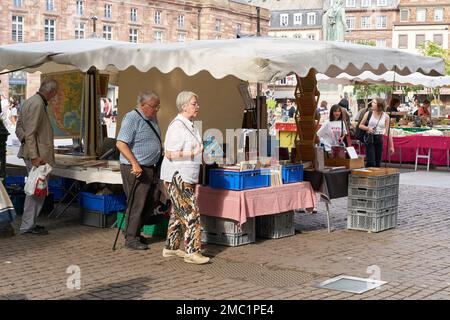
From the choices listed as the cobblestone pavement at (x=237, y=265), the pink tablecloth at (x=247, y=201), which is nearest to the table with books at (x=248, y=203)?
the pink tablecloth at (x=247, y=201)

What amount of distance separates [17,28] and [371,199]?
155 feet

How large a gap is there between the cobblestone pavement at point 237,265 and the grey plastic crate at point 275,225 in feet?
0.42

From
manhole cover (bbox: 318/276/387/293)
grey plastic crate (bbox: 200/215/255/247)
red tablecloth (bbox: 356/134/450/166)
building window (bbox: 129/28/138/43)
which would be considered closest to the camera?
manhole cover (bbox: 318/276/387/293)

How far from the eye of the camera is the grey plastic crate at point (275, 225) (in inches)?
339

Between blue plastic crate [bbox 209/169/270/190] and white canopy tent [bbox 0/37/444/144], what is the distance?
40.1 inches

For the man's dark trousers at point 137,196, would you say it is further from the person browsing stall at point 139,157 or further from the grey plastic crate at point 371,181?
the grey plastic crate at point 371,181

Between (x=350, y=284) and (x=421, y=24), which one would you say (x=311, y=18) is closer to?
(x=421, y=24)

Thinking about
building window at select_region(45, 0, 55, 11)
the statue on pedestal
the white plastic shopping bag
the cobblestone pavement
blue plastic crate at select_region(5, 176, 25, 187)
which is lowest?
the cobblestone pavement

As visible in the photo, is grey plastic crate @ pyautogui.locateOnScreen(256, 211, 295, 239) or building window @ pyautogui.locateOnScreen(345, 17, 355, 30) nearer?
grey plastic crate @ pyautogui.locateOnScreen(256, 211, 295, 239)

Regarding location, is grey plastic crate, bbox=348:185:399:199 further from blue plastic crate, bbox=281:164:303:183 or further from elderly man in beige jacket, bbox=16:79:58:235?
elderly man in beige jacket, bbox=16:79:58:235

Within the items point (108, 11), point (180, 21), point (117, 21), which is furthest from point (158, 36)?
point (108, 11)

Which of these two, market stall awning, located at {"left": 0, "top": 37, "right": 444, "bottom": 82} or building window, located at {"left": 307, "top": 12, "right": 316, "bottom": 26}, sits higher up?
building window, located at {"left": 307, "top": 12, "right": 316, "bottom": 26}

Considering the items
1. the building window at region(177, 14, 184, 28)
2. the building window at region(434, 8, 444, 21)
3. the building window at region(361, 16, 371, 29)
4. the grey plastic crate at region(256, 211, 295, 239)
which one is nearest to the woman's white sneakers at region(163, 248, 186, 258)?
the grey plastic crate at region(256, 211, 295, 239)

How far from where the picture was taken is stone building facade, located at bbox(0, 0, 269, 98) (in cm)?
5244
